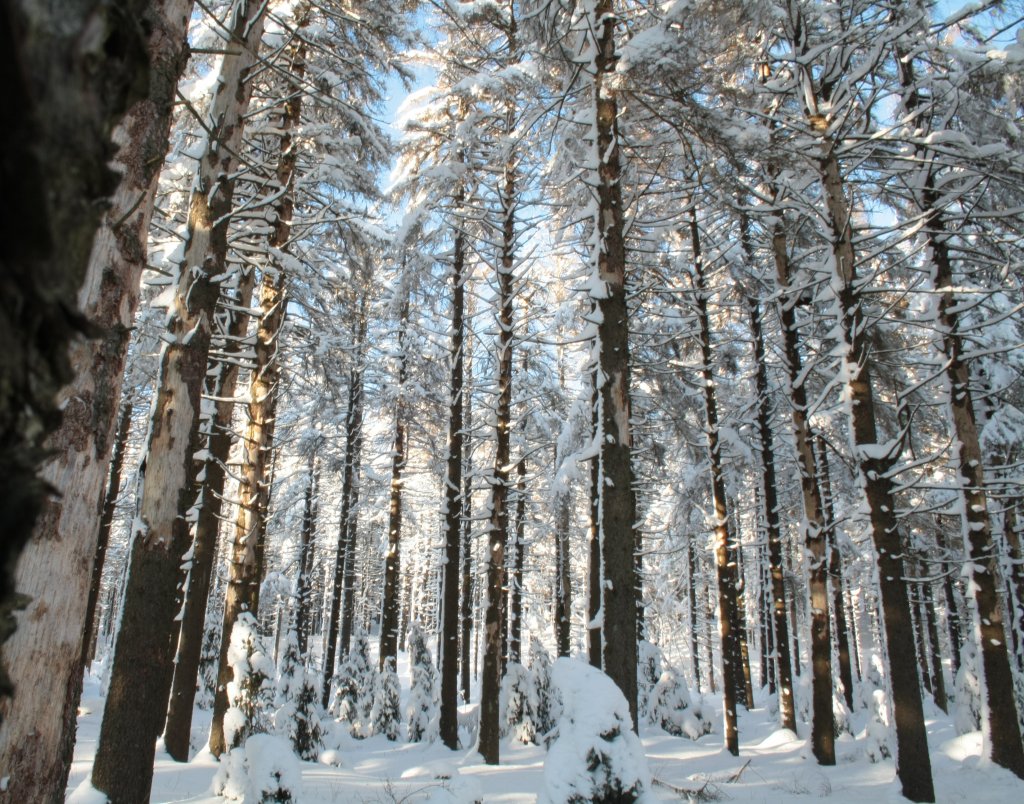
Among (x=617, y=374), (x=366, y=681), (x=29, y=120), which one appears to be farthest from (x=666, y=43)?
(x=366, y=681)

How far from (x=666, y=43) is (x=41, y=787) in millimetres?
7841

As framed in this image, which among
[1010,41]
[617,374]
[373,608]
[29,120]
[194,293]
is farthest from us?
[373,608]

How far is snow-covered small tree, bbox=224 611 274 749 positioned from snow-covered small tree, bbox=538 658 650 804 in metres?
5.22

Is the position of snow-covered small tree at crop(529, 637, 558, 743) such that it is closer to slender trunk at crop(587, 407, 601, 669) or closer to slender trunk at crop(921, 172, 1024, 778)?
slender trunk at crop(587, 407, 601, 669)

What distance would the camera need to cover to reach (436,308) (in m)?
14.9

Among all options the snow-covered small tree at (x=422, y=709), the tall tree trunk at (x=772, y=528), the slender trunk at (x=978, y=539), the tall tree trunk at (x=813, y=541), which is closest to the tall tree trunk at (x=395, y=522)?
the snow-covered small tree at (x=422, y=709)

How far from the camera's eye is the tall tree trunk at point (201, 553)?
8430 mm

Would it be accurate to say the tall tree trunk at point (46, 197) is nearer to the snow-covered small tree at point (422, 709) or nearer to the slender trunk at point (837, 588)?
the snow-covered small tree at point (422, 709)

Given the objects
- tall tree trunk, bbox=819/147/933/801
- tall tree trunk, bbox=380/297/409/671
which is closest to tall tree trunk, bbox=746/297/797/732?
tall tree trunk, bbox=819/147/933/801

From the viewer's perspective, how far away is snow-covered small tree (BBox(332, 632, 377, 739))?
15742 millimetres

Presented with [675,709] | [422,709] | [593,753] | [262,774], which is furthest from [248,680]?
[675,709]

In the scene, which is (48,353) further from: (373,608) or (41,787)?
(373,608)

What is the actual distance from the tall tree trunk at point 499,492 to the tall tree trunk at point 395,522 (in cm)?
427

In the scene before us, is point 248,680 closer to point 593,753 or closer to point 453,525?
point 453,525
